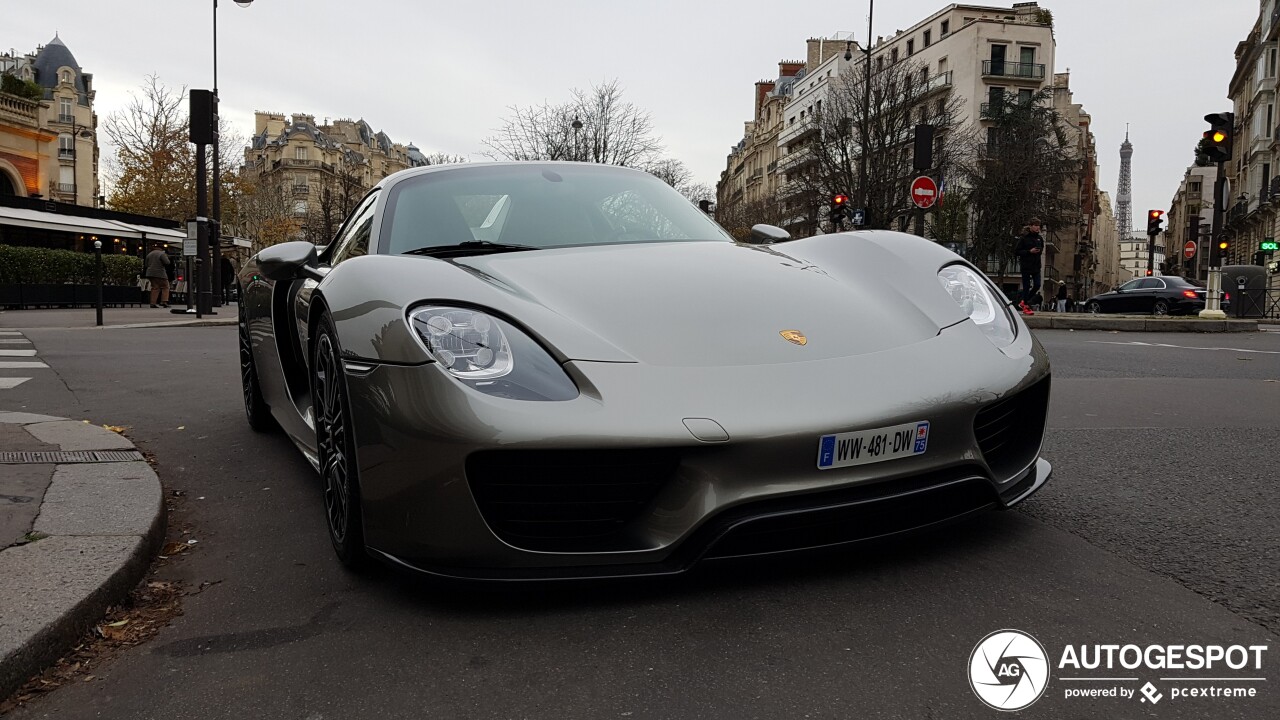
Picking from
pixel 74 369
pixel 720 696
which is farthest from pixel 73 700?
pixel 74 369

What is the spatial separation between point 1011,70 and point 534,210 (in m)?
63.5

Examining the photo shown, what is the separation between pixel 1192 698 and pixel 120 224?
1369 inches

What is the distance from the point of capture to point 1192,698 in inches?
65.0

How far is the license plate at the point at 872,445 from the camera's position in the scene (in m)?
2.02

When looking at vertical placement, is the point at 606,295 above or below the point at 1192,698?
above

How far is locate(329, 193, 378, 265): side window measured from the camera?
329 centimetres

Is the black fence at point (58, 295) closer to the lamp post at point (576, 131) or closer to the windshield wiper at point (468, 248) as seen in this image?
the lamp post at point (576, 131)

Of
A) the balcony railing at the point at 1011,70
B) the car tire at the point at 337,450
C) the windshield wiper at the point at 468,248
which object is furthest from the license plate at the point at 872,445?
the balcony railing at the point at 1011,70

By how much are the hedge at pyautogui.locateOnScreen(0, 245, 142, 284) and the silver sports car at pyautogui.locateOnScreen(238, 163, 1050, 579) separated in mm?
24527

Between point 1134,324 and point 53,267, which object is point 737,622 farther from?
point 53,267

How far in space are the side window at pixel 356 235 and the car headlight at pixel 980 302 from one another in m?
1.84

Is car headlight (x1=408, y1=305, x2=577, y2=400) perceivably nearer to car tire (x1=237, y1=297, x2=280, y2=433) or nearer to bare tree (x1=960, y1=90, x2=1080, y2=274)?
car tire (x1=237, y1=297, x2=280, y2=433)

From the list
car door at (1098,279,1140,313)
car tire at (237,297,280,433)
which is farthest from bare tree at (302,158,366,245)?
car tire at (237,297,280,433)

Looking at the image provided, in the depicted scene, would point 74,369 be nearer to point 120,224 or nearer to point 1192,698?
point 1192,698
